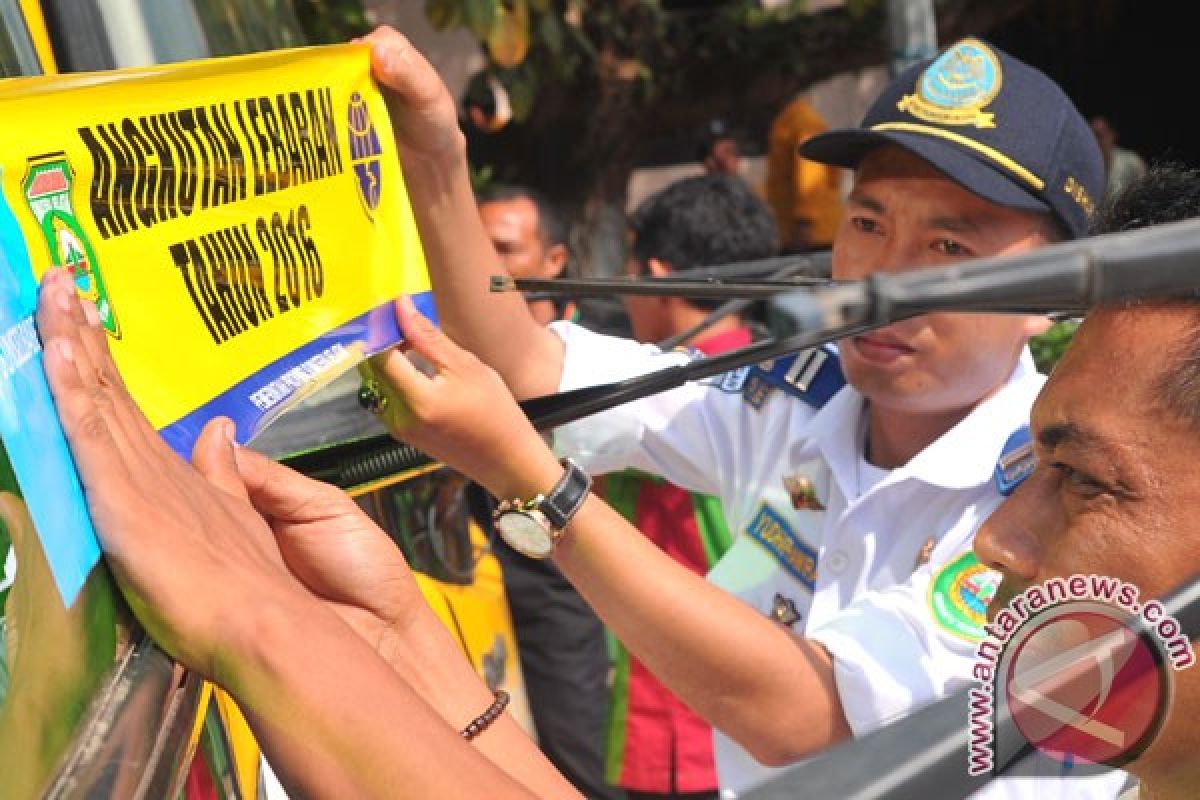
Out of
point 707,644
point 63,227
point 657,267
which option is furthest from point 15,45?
point 657,267

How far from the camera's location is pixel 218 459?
1138 millimetres

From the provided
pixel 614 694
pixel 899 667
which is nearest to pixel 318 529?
pixel 899 667

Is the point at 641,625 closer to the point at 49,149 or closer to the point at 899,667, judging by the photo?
the point at 899,667

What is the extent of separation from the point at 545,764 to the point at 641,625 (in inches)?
16.0

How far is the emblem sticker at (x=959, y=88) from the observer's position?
2047 mm

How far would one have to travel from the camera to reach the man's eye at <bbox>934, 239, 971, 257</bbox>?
202cm

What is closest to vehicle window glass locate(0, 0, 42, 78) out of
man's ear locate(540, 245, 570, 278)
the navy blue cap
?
the navy blue cap

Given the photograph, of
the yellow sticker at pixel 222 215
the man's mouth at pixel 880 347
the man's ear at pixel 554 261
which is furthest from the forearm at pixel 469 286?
the man's ear at pixel 554 261

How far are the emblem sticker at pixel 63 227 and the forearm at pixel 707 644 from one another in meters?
0.72

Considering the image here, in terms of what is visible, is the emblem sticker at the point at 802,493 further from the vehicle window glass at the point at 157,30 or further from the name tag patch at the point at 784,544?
the vehicle window glass at the point at 157,30

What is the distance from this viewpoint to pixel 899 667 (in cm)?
175

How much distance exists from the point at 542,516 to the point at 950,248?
2.36ft

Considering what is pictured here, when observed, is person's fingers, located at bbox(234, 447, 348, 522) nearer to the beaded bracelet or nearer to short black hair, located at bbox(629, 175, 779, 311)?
the beaded bracelet

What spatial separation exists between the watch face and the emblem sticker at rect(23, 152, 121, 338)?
2.14 feet
